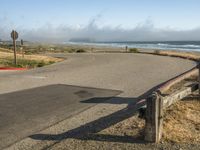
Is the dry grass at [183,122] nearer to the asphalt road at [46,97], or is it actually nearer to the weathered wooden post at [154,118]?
the weathered wooden post at [154,118]

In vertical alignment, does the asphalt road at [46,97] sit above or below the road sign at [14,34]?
below

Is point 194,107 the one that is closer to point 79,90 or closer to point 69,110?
point 69,110

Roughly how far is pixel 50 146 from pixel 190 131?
8.58 feet

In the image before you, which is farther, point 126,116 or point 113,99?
point 113,99

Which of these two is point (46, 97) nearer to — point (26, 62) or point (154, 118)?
point (154, 118)

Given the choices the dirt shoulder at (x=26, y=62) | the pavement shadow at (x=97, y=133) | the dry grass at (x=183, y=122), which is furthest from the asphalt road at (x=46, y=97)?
the dirt shoulder at (x=26, y=62)

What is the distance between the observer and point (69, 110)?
8.66 m

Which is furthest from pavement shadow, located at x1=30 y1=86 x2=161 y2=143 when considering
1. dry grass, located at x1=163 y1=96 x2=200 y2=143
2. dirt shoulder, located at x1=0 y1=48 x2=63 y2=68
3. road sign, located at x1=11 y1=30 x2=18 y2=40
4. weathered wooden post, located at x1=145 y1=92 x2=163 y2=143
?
road sign, located at x1=11 y1=30 x2=18 y2=40

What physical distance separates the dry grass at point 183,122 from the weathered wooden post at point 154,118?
0.96 ft

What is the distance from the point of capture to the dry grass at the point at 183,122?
609 centimetres

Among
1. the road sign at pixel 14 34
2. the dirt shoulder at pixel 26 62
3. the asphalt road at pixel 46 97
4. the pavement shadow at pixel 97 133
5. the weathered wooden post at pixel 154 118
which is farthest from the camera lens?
the dirt shoulder at pixel 26 62

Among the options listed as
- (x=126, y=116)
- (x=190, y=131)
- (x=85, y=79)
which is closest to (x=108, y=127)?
(x=126, y=116)

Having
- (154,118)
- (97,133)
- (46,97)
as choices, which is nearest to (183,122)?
(154,118)

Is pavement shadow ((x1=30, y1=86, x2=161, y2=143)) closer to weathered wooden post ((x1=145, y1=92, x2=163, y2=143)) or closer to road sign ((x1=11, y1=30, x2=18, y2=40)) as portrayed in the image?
weathered wooden post ((x1=145, y1=92, x2=163, y2=143))
